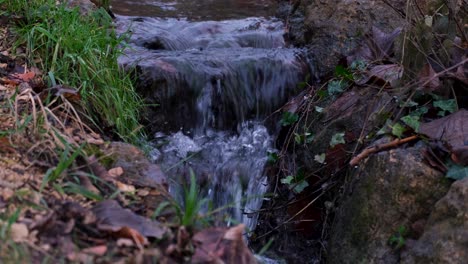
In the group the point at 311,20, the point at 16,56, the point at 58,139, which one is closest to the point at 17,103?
the point at 58,139

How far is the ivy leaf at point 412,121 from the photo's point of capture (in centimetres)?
288

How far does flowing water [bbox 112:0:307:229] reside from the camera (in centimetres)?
401

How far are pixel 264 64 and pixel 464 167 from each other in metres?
2.41

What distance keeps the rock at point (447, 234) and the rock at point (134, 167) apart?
111 cm

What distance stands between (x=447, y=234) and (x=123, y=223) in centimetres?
132

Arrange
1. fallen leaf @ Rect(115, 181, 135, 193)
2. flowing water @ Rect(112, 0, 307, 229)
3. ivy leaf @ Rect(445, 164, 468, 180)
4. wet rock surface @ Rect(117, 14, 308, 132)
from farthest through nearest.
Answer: wet rock surface @ Rect(117, 14, 308, 132) < flowing water @ Rect(112, 0, 307, 229) < ivy leaf @ Rect(445, 164, 468, 180) < fallen leaf @ Rect(115, 181, 135, 193)

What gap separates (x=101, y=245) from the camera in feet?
6.25

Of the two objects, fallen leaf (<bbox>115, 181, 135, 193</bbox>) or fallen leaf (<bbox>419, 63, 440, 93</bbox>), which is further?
fallen leaf (<bbox>419, 63, 440, 93</bbox>)

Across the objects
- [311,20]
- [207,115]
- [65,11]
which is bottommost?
[207,115]

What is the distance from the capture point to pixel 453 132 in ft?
9.18

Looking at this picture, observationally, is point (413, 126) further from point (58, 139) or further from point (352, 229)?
point (58, 139)

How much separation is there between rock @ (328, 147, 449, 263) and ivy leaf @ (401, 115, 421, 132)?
0.38 feet

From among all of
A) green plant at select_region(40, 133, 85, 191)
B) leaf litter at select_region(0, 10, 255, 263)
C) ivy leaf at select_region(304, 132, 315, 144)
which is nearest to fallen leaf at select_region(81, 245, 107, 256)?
leaf litter at select_region(0, 10, 255, 263)

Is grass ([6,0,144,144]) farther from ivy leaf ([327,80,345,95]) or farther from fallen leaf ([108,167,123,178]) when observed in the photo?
ivy leaf ([327,80,345,95])
